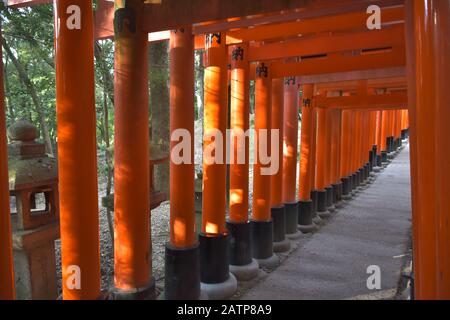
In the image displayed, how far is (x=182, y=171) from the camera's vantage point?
174 inches

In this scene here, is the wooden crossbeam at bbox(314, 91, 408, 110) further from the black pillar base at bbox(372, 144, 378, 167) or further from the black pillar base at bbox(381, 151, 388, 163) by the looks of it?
the black pillar base at bbox(381, 151, 388, 163)

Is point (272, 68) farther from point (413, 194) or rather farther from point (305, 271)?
point (413, 194)

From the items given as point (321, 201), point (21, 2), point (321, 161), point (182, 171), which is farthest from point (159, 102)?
point (182, 171)

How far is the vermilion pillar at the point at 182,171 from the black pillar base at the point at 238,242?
4.48 feet

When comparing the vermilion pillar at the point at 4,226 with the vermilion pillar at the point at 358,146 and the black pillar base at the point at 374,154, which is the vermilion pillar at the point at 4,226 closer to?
the vermilion pillar at the point at 358,146

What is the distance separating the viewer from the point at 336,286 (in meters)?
5.55

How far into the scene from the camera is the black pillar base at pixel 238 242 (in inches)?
227

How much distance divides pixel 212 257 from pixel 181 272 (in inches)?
30.7

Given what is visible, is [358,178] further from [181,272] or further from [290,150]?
[181,272]

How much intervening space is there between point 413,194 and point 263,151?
12.8 ft

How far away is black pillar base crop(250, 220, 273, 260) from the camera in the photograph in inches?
248

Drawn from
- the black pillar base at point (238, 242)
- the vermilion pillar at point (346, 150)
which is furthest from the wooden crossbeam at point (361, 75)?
the vermilion pillar at point (346, 150)

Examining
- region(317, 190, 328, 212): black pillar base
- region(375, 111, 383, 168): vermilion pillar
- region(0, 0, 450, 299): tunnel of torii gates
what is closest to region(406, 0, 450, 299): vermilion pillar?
region(0, 0, 450, 299): tunnel of torii gates
